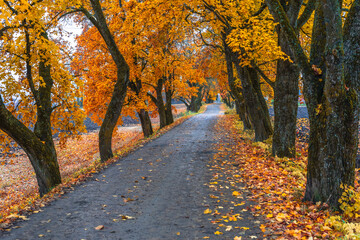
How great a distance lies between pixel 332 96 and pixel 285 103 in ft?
15.5

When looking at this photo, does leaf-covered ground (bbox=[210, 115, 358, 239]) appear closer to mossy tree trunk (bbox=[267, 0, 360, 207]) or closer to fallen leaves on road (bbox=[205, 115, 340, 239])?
fallen leaves on road (bbox=[205, 115, 340, 239])

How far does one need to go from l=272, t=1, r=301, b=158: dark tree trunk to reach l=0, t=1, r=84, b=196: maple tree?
7709 millimetres

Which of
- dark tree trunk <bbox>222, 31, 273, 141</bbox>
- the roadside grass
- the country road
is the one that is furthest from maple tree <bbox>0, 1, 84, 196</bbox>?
dark tree trunk <bbox>222, 31, 273, 141</bbox>

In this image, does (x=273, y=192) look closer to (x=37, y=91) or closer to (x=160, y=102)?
(x=37, y=91)

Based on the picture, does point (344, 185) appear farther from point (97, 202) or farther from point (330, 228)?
point (97, 202)

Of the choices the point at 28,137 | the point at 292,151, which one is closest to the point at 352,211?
the point at 292,151

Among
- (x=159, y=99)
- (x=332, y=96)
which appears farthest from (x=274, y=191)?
(x=159, y=99)

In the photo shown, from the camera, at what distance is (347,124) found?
17.8 feet

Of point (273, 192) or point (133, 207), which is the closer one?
point (133, 207)

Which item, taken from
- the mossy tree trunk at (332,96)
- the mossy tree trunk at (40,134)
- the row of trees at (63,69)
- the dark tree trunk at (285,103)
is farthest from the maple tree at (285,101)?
the mossy tree trunk at (40,134)

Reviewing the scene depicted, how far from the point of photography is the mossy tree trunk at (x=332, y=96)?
532 cm

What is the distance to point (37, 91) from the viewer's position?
10195 mm

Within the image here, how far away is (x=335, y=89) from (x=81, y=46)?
16792mm

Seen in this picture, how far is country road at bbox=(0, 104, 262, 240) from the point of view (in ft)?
17.5
